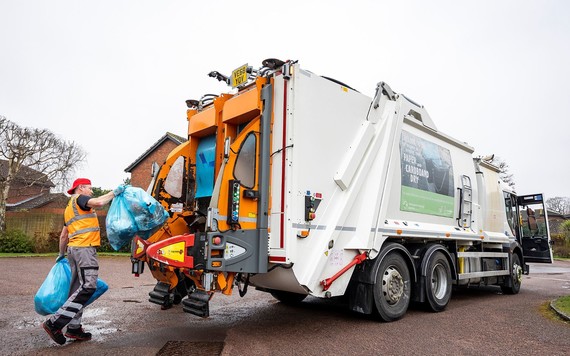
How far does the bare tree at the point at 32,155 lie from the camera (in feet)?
78.7

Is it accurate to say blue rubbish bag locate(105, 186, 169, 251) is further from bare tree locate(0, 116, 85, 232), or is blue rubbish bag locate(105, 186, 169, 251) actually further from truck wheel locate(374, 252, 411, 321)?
bare tree locate(0, 116, 85, 232)

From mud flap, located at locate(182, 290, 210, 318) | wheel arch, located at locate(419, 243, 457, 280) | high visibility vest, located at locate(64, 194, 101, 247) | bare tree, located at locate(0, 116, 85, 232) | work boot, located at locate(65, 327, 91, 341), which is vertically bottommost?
work boot, located at locate(65, 327, 91, 341)

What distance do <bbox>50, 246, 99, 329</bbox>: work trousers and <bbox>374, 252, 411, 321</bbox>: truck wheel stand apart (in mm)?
3288

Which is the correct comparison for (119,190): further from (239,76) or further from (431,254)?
(431,254)

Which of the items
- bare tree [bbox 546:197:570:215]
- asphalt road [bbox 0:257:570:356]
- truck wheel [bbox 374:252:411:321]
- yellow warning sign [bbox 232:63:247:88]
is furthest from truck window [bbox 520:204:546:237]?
bare tree [bbox 546:197:570:215]

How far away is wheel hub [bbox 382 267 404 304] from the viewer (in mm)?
5479

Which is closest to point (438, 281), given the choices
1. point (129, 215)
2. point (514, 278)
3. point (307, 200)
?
point (307, 200)

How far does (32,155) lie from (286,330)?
85.1ft

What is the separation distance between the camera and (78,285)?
476 cm

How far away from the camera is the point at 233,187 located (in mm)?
4289

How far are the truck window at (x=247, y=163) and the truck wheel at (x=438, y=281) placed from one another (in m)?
3.21

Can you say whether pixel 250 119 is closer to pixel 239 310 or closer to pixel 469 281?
pixel 239 310

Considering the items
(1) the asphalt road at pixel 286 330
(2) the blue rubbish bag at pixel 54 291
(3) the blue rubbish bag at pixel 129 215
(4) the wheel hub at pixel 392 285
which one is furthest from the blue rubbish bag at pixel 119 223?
(4) the wheel hub at pixel 392 285

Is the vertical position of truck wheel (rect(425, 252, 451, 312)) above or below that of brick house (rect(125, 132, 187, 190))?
below
